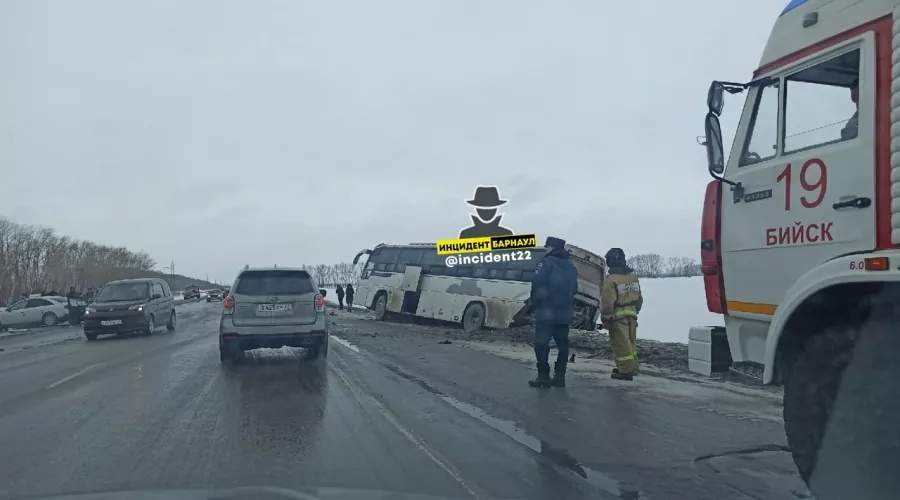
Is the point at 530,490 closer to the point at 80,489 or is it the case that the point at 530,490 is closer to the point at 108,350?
the point at 80,489

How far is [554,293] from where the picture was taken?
931cm

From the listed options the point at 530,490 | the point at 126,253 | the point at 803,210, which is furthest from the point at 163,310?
the point at 126,253

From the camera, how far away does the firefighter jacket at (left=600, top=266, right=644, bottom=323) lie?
9.67 metres

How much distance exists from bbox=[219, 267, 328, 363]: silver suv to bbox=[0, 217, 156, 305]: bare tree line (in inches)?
2383

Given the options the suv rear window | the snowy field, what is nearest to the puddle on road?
the suv rear window

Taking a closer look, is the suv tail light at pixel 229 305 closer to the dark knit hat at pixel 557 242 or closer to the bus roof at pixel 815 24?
the dark knit hat at pixel 557 242

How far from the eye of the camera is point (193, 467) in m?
5.31

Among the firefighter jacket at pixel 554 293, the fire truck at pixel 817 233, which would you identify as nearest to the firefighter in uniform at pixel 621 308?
the firefighter jacket at pixel 554 293

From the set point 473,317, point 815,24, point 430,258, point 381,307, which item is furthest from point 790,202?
point 381,307

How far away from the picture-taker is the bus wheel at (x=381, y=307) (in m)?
28.4

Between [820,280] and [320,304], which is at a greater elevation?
[820,280]

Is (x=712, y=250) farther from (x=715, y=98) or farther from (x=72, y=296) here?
(x=72, y=296)

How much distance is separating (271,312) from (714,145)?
29.1ft

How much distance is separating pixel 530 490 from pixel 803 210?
2526 mm
